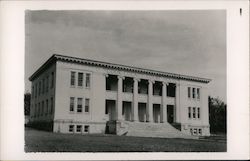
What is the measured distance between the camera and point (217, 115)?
64.1ft

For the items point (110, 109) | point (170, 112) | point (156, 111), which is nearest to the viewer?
point (110, 109)

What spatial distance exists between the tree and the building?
466 mm

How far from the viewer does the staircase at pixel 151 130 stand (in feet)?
66.9

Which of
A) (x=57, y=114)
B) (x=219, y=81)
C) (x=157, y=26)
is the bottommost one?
(x=57, y=114)

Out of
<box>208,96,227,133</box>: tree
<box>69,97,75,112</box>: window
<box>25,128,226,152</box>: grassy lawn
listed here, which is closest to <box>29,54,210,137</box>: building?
<box>69,97,75,112</box>: window

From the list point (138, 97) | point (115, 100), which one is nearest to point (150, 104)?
point (138, 97)

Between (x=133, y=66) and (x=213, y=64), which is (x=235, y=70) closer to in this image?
(x=213, y=64)

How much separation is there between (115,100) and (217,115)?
A: 516cm

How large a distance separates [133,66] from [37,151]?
5.78 m

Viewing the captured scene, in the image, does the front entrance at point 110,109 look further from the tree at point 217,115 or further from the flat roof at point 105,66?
the tree at point 217,115

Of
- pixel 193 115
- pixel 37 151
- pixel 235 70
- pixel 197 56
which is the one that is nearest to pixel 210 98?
pixel 193 115

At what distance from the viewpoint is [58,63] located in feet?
64.5

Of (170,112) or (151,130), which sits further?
(170,112)

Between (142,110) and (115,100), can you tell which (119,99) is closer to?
(115,100)
